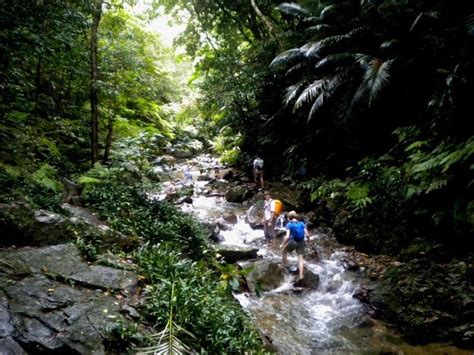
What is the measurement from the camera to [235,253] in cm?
751

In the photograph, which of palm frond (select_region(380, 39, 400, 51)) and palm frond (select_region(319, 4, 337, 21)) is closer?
palm frond (select_region(380, 39, 400, 51))

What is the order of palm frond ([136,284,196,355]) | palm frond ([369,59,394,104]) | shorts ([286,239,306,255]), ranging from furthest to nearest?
palm frond ([369,59,394,104]) → shorts ([286,239,306,255]) → palm frond ([136,284,196,355])

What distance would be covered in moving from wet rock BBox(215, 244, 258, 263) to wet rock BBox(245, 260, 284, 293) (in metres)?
0.51

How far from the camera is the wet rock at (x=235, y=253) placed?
24.4 feet

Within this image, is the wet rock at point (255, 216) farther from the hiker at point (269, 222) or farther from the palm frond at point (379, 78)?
the palm frond at point (379, 78)

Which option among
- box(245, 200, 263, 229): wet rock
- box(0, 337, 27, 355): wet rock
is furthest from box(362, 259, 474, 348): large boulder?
box(0, 337, 27, 355): wet rock

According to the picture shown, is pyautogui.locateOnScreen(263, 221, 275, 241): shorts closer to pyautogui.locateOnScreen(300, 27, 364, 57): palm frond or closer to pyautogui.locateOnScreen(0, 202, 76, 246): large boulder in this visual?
pyautogui.locateOnScreen(300, 27, 364, 57): palm frond

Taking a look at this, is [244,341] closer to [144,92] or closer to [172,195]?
[144,92]

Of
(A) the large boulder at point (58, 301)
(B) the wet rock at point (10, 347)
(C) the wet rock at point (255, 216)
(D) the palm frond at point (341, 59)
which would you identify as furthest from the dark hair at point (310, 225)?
(B) the wet rock at point (10, 347)

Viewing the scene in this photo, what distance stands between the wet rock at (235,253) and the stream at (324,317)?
437 mm

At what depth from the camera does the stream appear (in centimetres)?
488

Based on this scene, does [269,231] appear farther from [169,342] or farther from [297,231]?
[169,342]

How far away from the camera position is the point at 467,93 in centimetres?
642

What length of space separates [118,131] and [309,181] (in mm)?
6207
